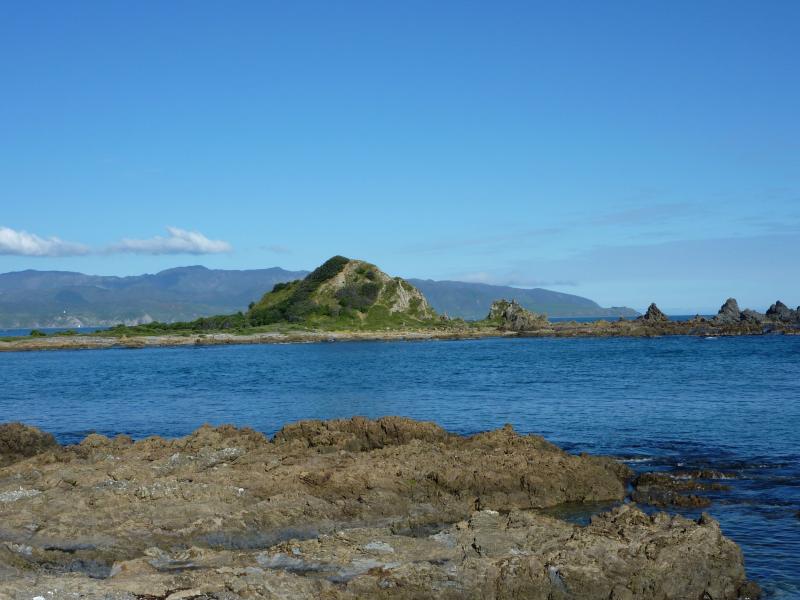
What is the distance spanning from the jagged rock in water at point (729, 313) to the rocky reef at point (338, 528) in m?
125

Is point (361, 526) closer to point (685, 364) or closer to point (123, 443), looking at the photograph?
point (123, 443)

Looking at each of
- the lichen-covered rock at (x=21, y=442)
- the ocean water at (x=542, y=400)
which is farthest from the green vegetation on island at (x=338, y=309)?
the lichen-covered rock at (x=21, y=442)

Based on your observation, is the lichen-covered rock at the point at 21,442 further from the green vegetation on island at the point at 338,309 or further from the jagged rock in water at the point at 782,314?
the jagged rock in water at the point at 782,314

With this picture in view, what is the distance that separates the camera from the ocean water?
91.7 ft

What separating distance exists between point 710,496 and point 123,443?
71.8ft

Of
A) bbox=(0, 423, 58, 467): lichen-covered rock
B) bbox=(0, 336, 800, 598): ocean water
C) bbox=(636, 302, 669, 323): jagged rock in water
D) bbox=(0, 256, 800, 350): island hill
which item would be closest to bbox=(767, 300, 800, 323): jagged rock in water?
bbox=(0, 256, 800, 350): island hill

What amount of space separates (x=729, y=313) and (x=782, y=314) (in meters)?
9.50

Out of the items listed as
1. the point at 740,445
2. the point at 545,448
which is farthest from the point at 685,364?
the point at 545,448

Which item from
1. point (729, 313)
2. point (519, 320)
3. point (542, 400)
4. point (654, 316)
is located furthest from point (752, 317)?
point (542, 400)

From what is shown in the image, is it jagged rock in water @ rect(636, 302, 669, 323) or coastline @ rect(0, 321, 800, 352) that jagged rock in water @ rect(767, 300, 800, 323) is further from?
jagged rock in water @ rect(636, 302, 669, 323)

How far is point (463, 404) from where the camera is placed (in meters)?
51.2

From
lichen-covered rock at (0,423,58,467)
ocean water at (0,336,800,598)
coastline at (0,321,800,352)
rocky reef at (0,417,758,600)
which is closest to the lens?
rocky reef at (0,417,758,600)

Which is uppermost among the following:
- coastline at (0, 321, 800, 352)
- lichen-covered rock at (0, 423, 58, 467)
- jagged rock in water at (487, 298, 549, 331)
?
jagged rock in water at (487, 298, 549, 331)

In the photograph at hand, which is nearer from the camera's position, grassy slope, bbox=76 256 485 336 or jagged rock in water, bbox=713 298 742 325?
jagged rock in water, bbox=713 298 742 325
